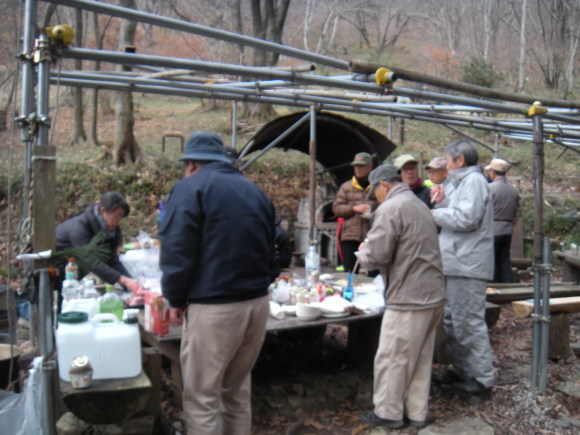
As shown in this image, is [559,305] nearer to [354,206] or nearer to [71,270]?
[354,206]

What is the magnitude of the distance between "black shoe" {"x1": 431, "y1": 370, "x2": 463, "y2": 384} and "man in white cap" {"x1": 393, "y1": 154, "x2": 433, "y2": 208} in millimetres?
1783

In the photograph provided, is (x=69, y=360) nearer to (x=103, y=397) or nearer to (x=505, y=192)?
(x=103, y=397)

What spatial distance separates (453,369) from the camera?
4.93 m

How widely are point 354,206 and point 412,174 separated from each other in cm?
118

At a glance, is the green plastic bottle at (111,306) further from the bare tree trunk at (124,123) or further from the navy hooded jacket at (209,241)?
the bare tree trunk at (124,123)

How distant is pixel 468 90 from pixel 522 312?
209 cm

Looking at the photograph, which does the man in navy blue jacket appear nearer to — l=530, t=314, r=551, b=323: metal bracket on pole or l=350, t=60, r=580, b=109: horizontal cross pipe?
l=350, t=60, r=580, b=109: horizontal cross pipe

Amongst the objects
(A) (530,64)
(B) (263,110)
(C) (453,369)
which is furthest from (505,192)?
(A) (530,64)

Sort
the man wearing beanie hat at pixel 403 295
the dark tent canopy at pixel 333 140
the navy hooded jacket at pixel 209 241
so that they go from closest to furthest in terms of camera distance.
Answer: the navy hooded jacket at pixel 209 241 → the man wearing beanie hat at pixel 403 295 → the dark tent canopy at pixel 333 140

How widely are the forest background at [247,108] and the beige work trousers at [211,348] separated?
113 centimetres

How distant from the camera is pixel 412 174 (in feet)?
19.4

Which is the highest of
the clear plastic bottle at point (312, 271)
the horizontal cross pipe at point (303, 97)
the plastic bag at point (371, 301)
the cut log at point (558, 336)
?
the horizontal cross pipe at point (303, 97)

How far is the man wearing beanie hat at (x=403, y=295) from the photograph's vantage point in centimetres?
399

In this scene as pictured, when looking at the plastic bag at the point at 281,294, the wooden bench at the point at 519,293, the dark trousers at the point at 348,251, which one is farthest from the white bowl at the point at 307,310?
the dark trousers at the point at 348,251
